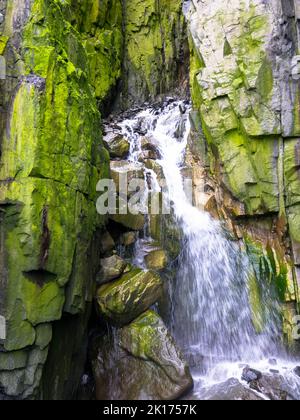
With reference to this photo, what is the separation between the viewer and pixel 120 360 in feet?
26.2

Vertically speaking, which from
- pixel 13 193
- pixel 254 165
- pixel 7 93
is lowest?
pixel 13 193

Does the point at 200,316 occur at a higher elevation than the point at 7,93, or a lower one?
lower

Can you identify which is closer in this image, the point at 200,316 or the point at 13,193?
the point at 13,193

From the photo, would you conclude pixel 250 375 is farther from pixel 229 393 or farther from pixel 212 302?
pixel 212 302

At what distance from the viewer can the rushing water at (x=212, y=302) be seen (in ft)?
29.7

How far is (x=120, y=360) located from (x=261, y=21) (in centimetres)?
1071

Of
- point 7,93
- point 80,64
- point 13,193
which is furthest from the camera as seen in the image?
point 80,64

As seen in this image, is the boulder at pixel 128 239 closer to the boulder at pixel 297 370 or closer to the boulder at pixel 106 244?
the boulder at pixel 106 244

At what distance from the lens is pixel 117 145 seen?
12.7m

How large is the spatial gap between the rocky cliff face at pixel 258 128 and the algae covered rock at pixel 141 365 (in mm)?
3424

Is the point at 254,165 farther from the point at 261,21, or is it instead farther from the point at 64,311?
the point at 64,311

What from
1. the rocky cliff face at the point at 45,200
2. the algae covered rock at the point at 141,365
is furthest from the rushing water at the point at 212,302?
the rocky cliff face at the point at 45,200
